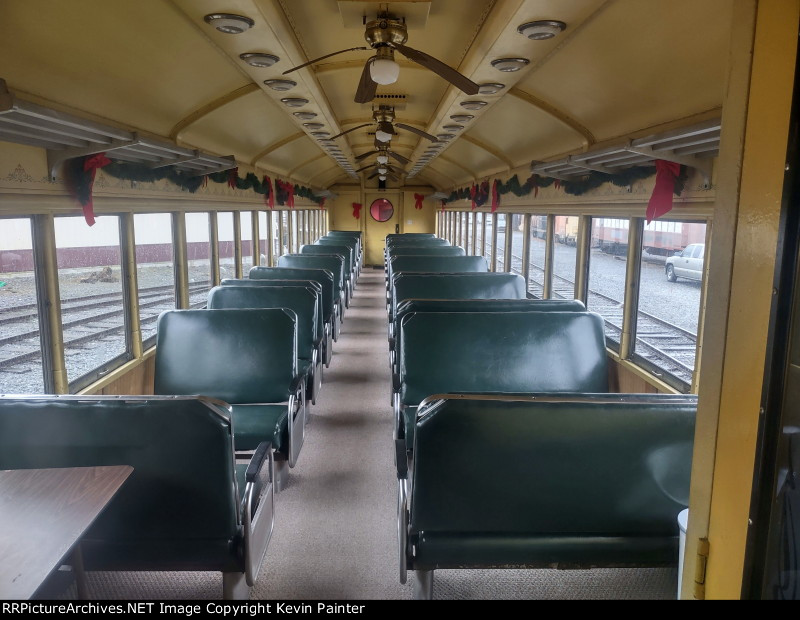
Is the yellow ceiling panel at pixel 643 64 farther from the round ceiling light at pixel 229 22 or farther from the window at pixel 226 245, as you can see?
the window at pixel 226 245

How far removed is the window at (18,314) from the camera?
11.2 ft

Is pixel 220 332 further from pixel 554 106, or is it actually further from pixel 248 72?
pixel 554 106

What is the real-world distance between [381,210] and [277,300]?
14725 millimetres

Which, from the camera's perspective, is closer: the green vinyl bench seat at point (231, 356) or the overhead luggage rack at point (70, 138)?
the overhead luggage rack at point (70, 138)

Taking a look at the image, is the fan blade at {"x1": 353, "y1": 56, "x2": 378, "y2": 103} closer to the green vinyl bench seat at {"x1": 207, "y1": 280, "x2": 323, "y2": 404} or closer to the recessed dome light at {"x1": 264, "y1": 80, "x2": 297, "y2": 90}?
the recessed dome light at {"x1": 264, "y1": 80, "x2": 297, "y2": 90}

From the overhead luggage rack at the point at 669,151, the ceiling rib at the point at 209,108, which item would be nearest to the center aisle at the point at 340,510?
the overhead luggage rack at the point at 669,151

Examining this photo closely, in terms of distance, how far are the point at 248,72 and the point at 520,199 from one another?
502cm

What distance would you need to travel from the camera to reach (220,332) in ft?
12.5

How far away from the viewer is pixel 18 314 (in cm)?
376

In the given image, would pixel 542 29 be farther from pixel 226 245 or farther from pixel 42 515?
pixel 226 245

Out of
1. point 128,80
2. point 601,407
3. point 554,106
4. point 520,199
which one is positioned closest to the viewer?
point 601,407

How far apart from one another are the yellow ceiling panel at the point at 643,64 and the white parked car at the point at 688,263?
86 cm

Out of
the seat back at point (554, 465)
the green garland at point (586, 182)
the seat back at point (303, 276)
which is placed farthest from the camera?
the seat back at point (303, 276)

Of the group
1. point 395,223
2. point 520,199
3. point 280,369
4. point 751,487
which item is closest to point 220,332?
point 280,369
